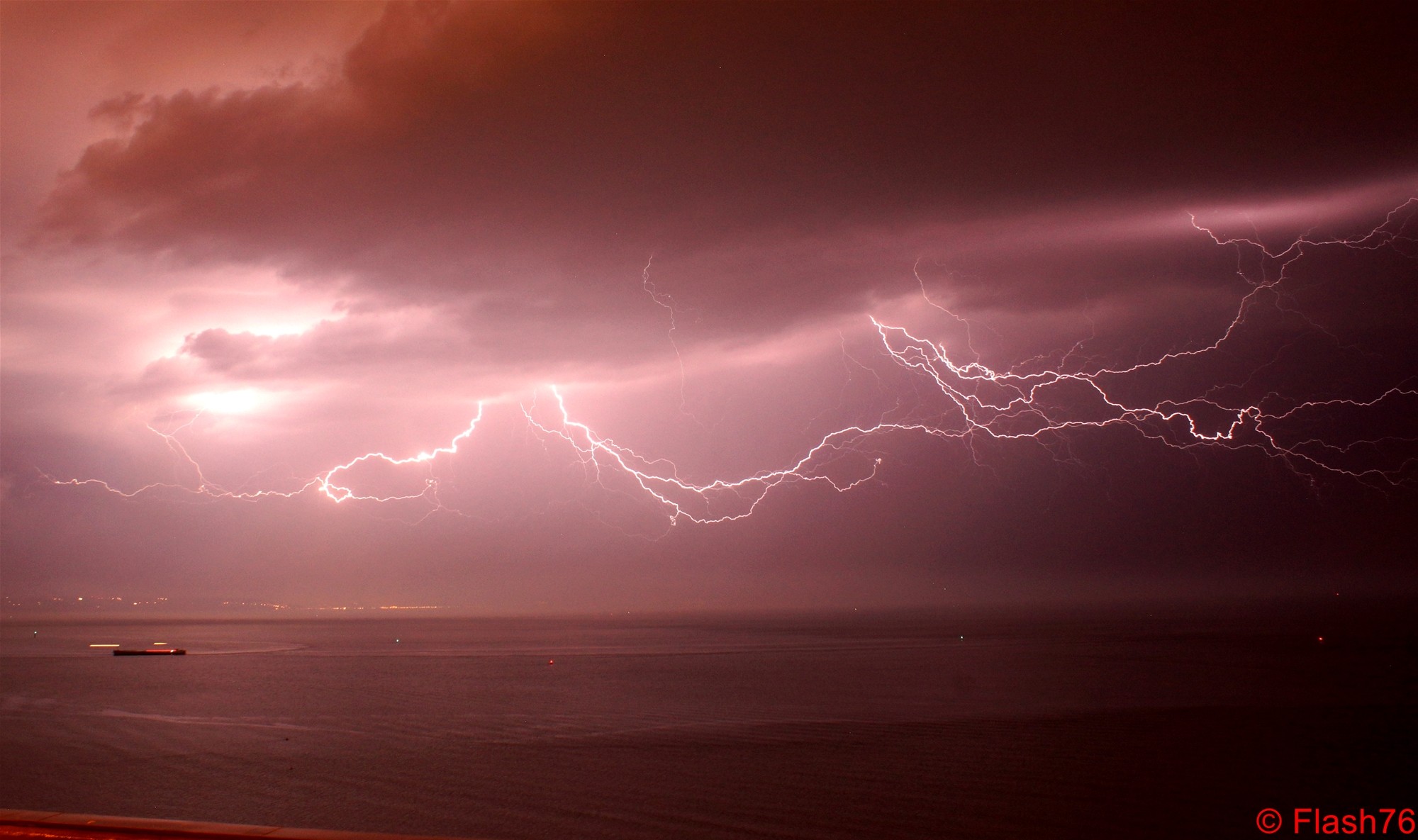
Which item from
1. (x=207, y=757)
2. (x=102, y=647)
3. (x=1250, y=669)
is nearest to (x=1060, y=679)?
(x=1250, y=669)

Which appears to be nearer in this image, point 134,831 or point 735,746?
point 134,831

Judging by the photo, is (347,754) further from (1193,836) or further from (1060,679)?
(1060,679)

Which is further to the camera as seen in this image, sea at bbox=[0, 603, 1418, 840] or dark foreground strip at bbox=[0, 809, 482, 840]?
sea at bbox=[0, 603, 1418, 840]

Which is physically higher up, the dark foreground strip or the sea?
the dark foreground strip

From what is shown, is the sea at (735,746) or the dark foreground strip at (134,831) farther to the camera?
the sea at (735,746)
